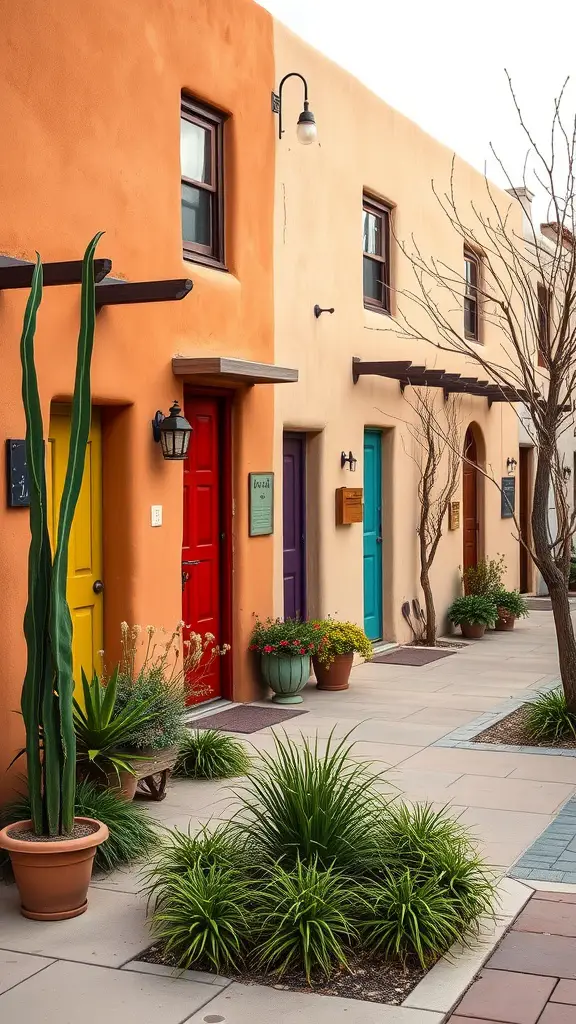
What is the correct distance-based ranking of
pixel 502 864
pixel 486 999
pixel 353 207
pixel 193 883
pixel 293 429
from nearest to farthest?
pixel 486 999 → pixel 193 883 → pixel 502 864 → pixel 293 429 → pixel 353 207

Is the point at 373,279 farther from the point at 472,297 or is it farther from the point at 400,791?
the point at 400,791

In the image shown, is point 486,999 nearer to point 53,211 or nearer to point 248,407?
point 53,211

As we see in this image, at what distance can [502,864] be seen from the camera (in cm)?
531

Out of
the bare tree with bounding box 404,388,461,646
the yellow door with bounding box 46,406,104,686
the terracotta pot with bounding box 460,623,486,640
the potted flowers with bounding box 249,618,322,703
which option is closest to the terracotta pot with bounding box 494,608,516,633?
the terracotta pot with bounding box 460,623,486,640

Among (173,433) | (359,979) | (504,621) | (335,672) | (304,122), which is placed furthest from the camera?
(504,621)

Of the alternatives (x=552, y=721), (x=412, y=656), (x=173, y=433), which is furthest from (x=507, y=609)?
(x=173, y=433)

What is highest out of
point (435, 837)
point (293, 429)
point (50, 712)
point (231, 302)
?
point (231, 302)

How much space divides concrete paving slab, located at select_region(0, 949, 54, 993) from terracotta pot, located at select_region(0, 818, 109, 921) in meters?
0.34

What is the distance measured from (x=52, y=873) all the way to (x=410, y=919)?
4.79 feet

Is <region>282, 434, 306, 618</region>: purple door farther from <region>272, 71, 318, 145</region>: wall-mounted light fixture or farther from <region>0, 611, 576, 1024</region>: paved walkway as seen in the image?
<region>272, 71, 318, 145</region>: wall-mounted light fixture

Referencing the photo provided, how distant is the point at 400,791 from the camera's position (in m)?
6.51

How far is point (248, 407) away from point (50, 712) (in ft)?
15.8

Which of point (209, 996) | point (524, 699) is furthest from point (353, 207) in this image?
point (209, 996)

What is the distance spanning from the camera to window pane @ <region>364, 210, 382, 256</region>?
12.0m
